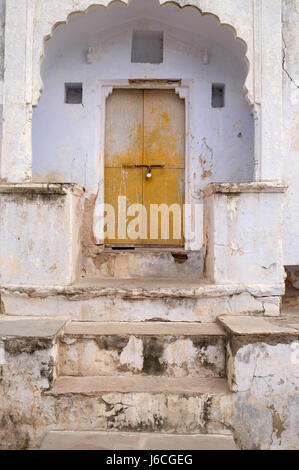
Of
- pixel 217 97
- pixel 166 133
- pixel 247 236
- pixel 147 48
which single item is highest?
pixel 147 48

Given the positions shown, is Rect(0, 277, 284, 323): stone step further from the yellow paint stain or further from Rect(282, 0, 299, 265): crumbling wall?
the yellow paint stain

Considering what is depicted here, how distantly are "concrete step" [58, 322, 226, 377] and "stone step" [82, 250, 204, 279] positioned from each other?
1.52m

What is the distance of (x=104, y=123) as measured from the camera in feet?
17.8

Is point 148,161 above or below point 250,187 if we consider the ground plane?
above

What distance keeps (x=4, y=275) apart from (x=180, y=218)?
247 cm

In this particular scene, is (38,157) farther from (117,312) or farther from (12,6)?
(117,312)

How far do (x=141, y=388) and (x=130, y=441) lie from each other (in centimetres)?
41

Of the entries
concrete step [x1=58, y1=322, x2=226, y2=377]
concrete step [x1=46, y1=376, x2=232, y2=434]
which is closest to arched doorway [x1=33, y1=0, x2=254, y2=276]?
concrete step [x1=58, y1=322, x2=226, y2=377]

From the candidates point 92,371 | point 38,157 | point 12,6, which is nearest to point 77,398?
point 92,371

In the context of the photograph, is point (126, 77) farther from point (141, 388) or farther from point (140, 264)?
point (141, 388)

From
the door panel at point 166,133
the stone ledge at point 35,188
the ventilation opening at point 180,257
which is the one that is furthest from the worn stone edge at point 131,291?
the door panel at point 166,133

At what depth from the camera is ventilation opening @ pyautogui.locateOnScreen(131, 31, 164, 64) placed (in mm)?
5418

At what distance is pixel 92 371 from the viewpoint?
11.0 ft

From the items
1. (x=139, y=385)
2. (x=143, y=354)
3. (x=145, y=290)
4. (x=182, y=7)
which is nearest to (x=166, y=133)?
(x=182, y=7)
